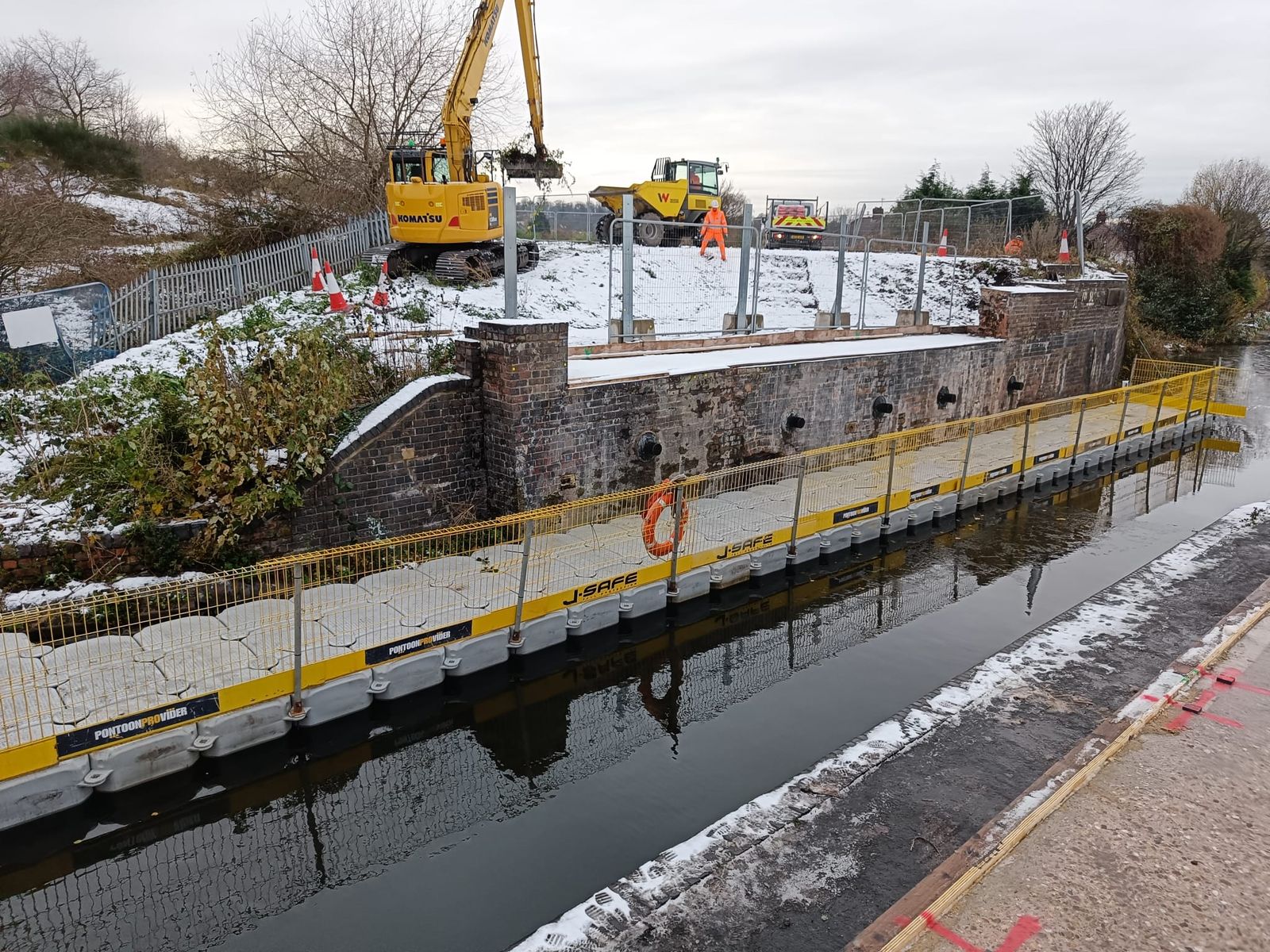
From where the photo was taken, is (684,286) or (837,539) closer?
(837,539)

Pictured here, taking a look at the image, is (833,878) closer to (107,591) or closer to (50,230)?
(107,591)

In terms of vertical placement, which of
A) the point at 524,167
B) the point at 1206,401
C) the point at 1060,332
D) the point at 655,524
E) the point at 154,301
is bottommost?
the point at 655,524

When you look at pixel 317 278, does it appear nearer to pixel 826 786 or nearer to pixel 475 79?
pixel 475 79

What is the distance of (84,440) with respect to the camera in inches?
352

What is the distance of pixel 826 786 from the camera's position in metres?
5.99

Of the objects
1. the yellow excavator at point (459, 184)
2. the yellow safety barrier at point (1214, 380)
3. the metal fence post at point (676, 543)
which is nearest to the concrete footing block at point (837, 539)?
the metal fence post at point (676, 543)

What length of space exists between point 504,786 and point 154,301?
11473mm

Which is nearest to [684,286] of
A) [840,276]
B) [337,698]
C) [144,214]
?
[840,276]

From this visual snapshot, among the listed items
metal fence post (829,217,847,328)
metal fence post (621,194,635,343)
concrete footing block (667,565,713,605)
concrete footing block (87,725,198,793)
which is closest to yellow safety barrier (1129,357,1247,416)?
metal fence post (829,217,847,328)

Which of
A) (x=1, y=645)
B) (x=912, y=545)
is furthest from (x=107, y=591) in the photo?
(x=912, y=545)

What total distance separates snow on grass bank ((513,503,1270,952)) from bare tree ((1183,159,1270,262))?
3497cm

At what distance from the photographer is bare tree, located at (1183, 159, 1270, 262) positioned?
36.7m

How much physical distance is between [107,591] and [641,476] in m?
6.42

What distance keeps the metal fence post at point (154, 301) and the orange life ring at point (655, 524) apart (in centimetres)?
986
